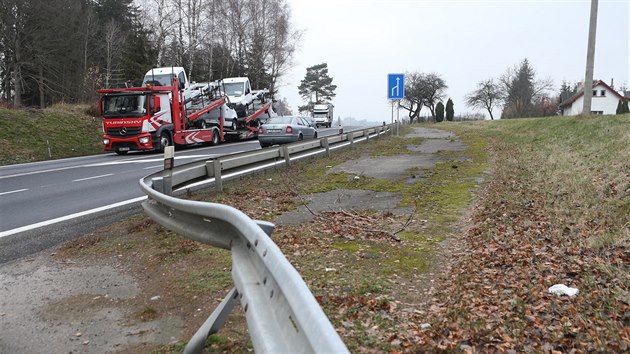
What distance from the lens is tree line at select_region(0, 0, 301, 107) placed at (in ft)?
114

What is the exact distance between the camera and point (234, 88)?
29.4 m

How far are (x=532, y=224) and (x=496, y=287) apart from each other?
7.63 ft

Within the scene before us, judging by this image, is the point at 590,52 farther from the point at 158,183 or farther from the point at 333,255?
the point at 158,183

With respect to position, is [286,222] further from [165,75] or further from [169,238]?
[165,75]

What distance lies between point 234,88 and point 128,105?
9460mm

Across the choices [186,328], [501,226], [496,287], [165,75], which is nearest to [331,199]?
[501,226]

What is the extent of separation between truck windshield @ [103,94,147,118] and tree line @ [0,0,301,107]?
13443 millimetres

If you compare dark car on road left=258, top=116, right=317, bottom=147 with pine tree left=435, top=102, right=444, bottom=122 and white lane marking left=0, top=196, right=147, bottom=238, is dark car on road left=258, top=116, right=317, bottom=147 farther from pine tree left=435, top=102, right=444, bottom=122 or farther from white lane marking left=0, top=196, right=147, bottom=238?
pine tree left=435, top=102, right=444, bottom=122

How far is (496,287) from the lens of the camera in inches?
166

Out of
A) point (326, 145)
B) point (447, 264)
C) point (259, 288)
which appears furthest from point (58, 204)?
point (326, 145)

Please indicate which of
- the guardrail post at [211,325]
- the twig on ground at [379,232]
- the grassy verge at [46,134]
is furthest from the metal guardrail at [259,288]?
the grassy verge at [46,134]

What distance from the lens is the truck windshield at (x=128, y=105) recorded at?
68.2 ft

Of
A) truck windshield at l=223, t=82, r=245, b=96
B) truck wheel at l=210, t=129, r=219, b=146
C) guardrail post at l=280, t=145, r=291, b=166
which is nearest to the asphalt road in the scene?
guardrail post at l=280, t=145, r=291, b=166

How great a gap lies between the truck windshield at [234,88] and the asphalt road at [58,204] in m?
15.4
